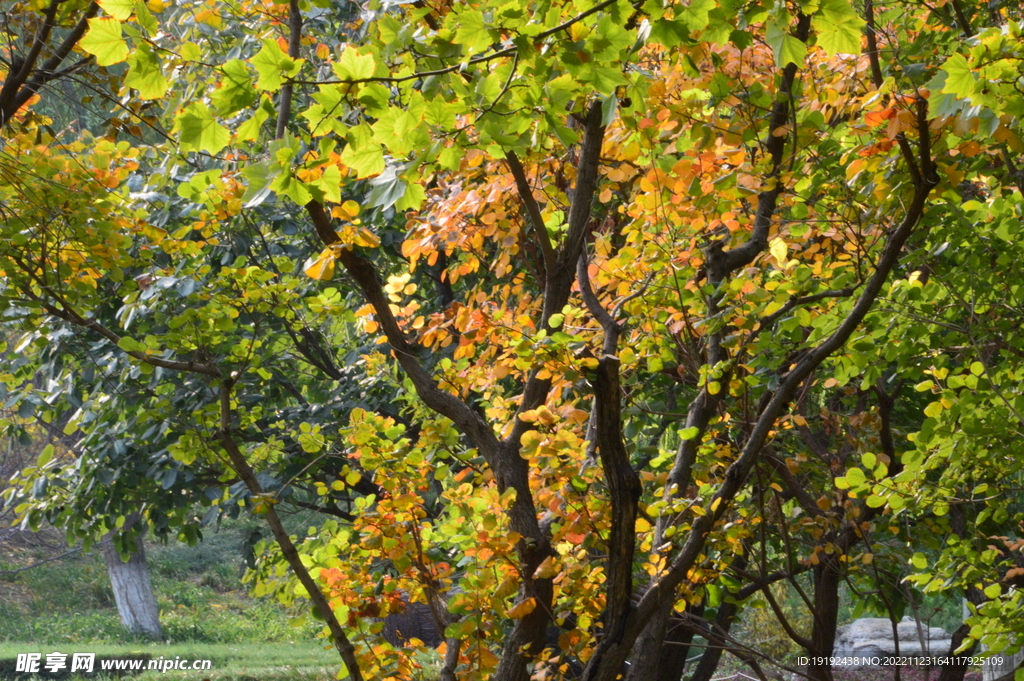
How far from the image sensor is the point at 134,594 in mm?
15266

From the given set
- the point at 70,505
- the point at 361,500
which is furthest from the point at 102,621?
the point at 361,500

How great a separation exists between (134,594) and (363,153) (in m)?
15.8

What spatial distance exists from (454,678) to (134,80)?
1.82 meters

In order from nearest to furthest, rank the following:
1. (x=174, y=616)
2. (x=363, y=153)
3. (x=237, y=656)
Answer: (x=363, y=153) → (x=237, y=656) → (x=174, y=616)

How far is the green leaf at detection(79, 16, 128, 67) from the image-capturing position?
1522 millimetres

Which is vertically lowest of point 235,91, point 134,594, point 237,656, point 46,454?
point 237,656

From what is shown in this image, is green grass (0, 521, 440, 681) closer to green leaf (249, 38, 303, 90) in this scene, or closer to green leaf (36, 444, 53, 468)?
green leaf (36, 444, 53, 468)

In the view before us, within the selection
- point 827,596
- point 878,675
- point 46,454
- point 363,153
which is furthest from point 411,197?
point 878,675

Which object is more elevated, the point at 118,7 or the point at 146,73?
the point at 118,7

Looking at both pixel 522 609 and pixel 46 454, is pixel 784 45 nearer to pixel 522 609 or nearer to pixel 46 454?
pixel 522 609

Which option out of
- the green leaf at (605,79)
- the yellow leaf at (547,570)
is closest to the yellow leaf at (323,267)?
the green leaf at (605,79)

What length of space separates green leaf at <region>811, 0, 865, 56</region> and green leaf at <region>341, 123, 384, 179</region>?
0.90 meters

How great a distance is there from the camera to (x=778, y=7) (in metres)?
1.71

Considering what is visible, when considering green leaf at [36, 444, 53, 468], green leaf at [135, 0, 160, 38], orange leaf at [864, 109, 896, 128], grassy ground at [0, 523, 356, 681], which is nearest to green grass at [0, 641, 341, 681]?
grassy ground at [0, 523, 356, 681]
